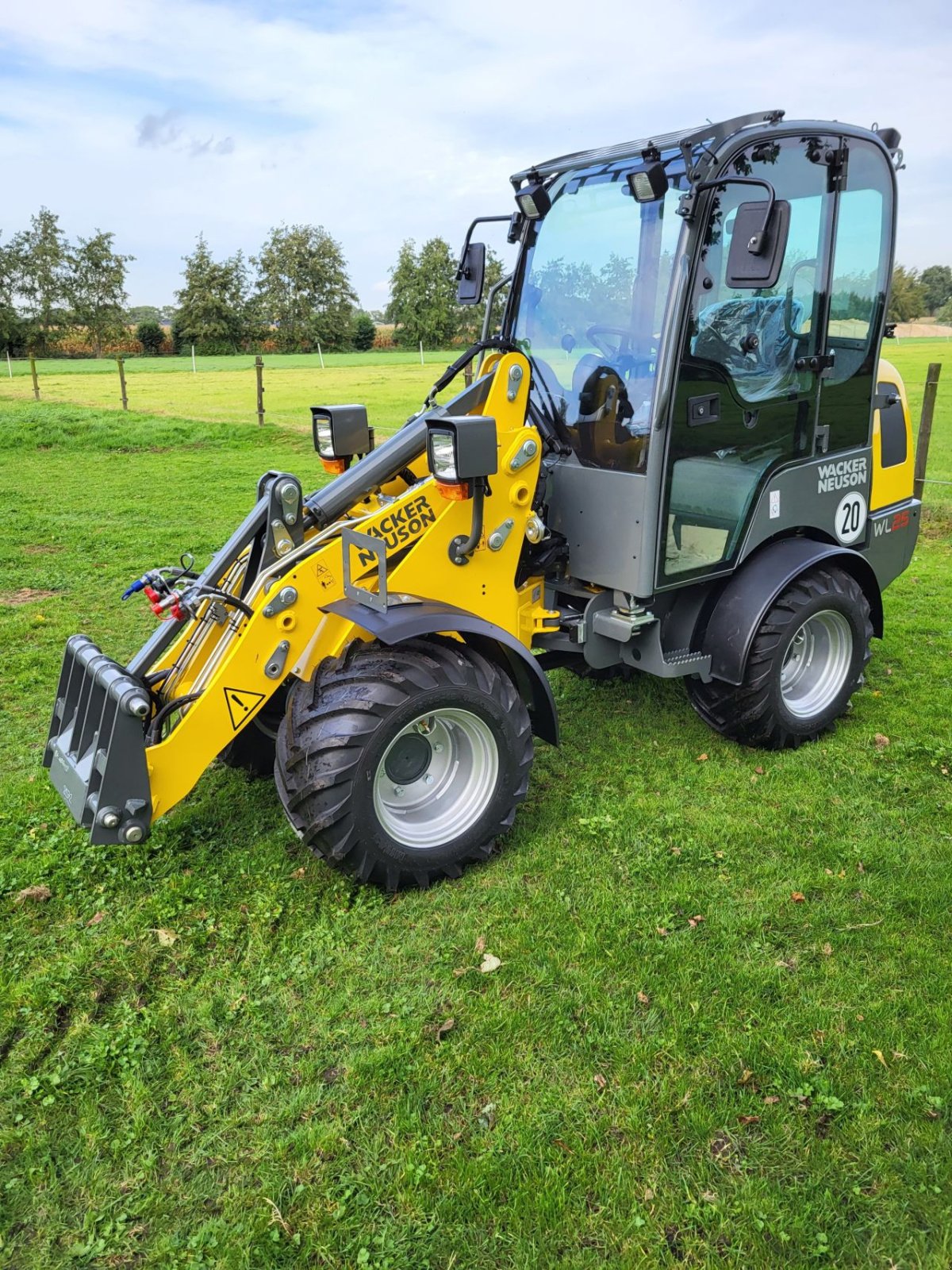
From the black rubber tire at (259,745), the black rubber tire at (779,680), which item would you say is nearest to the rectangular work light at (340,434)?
the black rubber tire at (259,745)

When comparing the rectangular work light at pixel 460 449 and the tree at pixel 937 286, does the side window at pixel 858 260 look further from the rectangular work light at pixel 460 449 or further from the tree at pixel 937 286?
the tree at pixel 937 286

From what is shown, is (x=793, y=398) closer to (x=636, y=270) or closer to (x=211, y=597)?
(x=636, y=270)

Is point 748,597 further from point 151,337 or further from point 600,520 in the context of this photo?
point 151,337

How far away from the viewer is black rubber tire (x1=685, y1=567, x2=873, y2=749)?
4.79 metres

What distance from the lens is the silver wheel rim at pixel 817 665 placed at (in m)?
5.23

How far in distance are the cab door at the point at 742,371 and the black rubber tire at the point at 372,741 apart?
118cm

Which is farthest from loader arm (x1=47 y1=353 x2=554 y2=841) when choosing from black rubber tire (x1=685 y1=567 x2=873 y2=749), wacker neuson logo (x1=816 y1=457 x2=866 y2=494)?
wacker neuson logo (x1=816 y1=457 x2=866 y2=494)

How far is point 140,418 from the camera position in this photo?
758 inches

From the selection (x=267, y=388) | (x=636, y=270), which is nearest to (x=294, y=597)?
(x=636, y=270)

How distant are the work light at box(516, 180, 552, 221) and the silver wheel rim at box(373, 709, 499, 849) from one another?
8.76 ft

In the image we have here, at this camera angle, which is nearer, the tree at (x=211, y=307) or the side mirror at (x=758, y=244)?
the side mirror at (x=758, y=244)

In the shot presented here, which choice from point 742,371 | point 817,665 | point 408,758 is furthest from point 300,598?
point 817,665

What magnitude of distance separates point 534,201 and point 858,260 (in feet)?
5.67

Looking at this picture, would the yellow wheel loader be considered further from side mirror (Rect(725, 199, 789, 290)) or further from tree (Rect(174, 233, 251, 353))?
tree (Rect(174, 233, 251, 353))
